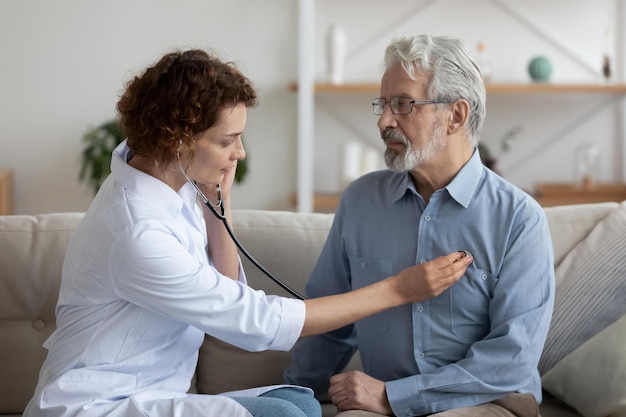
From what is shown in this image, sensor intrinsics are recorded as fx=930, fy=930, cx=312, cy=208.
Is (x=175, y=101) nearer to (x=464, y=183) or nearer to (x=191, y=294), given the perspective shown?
(x=191, y=294)

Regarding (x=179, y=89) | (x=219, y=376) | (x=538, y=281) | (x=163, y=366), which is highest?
(x=179, y=89)

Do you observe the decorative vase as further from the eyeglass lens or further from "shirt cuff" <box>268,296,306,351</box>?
"shirt cuff" <box>268,296,306,351</box>

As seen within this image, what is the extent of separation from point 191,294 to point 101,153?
2.83 metres

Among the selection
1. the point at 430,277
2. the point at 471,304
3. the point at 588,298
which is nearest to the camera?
the point at 430,277

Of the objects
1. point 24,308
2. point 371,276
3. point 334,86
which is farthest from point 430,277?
point 334,86

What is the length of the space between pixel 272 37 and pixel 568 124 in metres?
1.57

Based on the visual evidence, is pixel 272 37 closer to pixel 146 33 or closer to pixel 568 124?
pixel 146 33

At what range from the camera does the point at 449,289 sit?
2.00 meters

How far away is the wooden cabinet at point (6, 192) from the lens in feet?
14.2

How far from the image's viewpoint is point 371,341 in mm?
2092

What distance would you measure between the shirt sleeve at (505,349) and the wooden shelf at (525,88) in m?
2.50

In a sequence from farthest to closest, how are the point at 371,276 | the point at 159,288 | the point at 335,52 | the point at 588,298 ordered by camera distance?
the point at 335,52
the point at 588,298
the point at 371,276
the point at 159,288

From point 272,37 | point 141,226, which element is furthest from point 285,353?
point 272,37

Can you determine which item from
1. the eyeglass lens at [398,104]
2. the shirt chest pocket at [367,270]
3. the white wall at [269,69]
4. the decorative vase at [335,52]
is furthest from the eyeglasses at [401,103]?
the white wall at [269,69]
